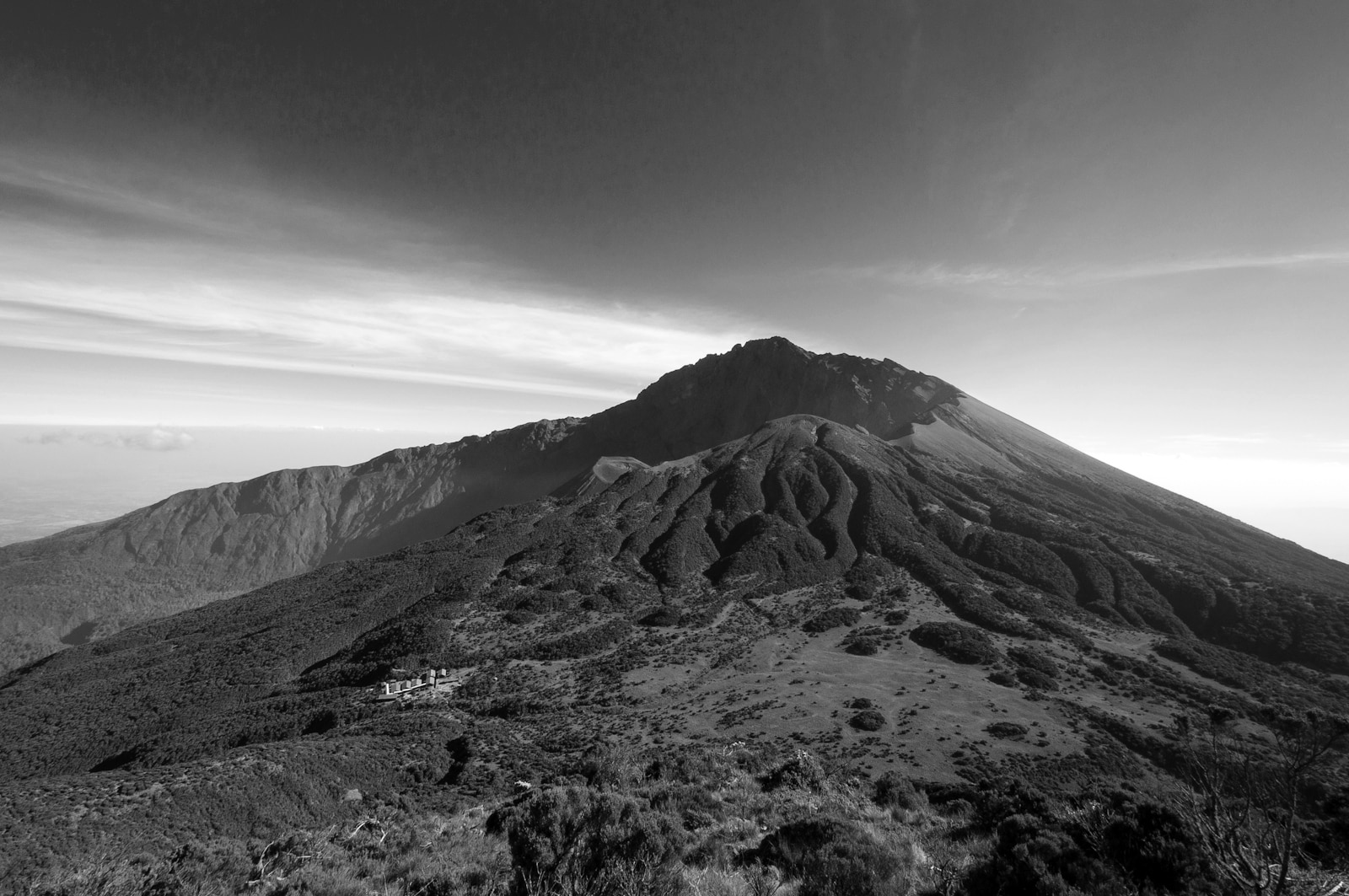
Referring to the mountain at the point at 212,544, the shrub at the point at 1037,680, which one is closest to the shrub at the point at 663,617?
the shrub at the point at 1037,680

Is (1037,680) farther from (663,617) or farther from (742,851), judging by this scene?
(742,851)

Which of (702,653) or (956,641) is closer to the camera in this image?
(956,641)

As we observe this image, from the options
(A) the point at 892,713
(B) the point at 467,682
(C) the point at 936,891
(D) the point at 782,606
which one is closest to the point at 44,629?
(B) the point at 467,682

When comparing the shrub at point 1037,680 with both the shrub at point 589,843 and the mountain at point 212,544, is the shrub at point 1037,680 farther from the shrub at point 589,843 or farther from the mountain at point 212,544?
the mountain at point 212,544

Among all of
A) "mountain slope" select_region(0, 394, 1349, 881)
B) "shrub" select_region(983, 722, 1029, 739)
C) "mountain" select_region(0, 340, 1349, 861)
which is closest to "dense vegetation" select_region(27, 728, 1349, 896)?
"mountain" select_region(0, 340, 1349, 861)

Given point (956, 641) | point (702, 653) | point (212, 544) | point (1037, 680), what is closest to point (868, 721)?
point (1037, 680)

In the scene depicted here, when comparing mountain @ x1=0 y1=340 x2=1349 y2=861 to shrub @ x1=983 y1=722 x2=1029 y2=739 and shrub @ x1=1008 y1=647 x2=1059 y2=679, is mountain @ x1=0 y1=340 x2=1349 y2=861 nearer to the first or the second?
shrub @ x1=983 y1=722 x2=1029 y2=739
